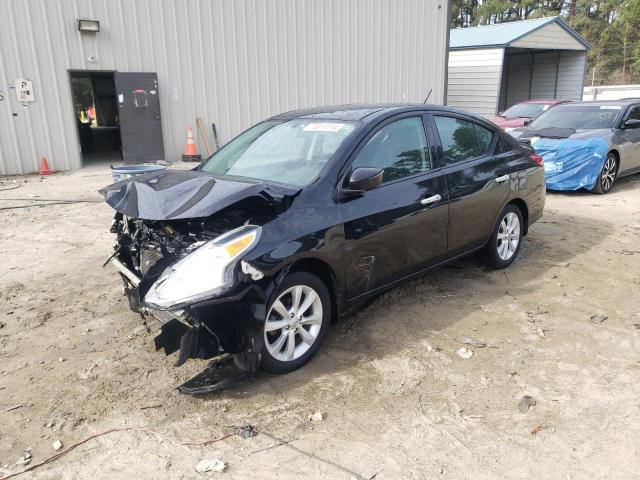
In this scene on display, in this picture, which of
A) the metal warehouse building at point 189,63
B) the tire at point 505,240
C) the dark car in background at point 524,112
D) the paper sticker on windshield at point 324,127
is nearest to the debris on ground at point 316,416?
the paper sticker on windshield at point 324,127

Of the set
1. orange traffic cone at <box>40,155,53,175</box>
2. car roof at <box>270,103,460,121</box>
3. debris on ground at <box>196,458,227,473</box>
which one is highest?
car roof at <box>270,103,460,121</box>

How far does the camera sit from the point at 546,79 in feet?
79.4

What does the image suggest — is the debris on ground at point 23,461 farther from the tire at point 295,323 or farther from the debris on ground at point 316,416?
the debris on ground at point 316,416

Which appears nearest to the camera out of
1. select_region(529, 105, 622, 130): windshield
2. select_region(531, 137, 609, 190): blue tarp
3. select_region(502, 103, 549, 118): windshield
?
select_region(531, 137, 609, 190): blue tarp

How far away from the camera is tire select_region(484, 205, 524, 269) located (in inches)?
198

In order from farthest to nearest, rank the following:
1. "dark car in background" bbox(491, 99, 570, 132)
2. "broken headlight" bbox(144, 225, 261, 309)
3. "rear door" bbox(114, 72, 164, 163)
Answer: "dark car in background" bbox(491, 99, 570, 132) < "rear door" bbox(114, 72, 164, 163) < "broken headlight" bbox(144, 225, 261, 309)

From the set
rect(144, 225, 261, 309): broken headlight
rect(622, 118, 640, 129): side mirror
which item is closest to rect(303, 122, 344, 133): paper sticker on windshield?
rect(144, 225, 261, 309): broken headlight

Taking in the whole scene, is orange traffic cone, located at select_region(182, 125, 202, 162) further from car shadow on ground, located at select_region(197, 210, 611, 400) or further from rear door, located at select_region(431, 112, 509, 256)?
rear door, located at select_region(431, 112, 509, 256)

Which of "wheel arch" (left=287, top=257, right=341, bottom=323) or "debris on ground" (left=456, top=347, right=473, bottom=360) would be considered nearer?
"wheel arch" (left=287, top=257, right=341, bottom=323)

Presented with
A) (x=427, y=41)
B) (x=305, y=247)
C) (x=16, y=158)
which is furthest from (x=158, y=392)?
(x=427, y=41)

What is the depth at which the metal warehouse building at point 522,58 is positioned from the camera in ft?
66.0

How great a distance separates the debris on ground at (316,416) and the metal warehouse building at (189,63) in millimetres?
10924

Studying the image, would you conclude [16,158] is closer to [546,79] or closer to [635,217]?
[635,217]

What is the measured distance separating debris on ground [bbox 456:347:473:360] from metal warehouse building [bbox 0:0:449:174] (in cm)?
1087
